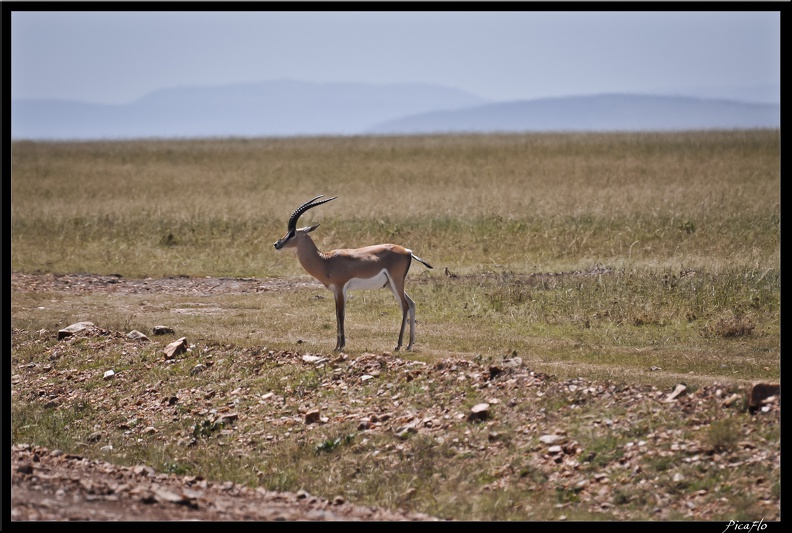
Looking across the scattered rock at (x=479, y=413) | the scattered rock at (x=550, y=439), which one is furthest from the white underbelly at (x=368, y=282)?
the scattered rock at (x=550, y=439)

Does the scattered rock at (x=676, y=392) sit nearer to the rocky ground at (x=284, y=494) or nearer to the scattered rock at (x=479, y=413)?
the rocky ground at (x=284, y=494)

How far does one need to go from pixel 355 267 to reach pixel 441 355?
1.71m

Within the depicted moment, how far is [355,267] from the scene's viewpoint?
1372 cm

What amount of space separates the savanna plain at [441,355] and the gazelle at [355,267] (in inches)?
29.9

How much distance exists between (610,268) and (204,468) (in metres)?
11.5

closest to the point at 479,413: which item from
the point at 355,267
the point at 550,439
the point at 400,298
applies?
the point at 550,439

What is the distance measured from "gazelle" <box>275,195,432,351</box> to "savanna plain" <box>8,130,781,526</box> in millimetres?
759

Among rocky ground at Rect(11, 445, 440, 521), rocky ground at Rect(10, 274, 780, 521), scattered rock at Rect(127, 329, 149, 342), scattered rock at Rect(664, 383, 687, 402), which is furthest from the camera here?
scattered rock at Rect(127, 329, 149, 342)

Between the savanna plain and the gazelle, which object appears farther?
the gazelle

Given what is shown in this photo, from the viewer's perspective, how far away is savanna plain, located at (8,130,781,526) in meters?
10.1

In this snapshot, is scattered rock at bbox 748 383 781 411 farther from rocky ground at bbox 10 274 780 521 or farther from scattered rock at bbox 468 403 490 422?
scattered rock at bbox 468 403 490 422

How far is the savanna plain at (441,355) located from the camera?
33.0 feet

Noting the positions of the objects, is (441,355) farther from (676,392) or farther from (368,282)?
(676,392)

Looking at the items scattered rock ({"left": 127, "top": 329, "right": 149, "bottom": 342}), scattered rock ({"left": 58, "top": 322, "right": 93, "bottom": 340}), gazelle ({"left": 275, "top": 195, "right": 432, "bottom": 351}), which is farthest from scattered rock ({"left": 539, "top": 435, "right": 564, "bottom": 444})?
scattered rock ({"left": 58, "top": 322, "right": 93, "bottom": 340})
